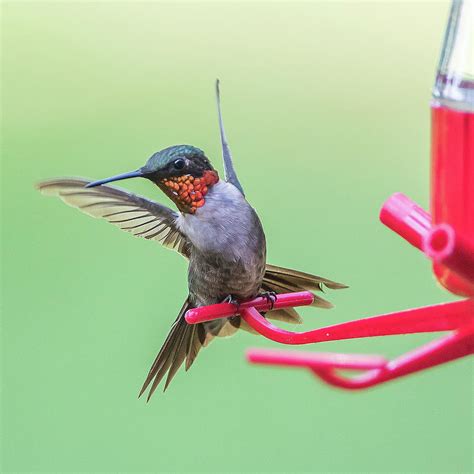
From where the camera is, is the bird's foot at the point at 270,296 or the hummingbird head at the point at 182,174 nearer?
the hummingbird head at the point at 182,174

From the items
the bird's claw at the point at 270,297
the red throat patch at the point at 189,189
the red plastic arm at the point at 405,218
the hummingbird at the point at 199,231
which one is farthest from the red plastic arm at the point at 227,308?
the red plastic arm at the point at 405,218

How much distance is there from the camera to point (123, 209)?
2695mm

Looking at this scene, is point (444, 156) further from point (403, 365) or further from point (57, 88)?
point (57, 88)

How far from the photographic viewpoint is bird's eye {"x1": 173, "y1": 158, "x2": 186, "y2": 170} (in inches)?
91.5

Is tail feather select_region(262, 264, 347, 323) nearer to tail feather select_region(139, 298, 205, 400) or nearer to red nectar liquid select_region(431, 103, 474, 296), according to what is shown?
tail feather select_region(139, 298, 205, 400)

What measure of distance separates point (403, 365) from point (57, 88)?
19.2 feet

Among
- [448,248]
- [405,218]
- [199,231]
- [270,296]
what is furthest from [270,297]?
[448,248]

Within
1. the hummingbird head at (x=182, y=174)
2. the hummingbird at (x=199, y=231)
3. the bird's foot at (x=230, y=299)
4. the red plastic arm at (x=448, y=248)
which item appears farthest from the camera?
the bird's foot at (x=230, y=299)

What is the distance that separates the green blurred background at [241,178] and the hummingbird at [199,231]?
1.55 m

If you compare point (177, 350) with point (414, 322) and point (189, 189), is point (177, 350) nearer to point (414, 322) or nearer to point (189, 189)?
point (189, 189)

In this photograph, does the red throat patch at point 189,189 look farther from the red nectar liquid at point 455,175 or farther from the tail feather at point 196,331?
the red nectar liquid at point 455,175

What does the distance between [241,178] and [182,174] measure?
3471 millimetres

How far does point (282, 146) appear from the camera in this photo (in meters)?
6.48

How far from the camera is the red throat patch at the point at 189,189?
2357 mm
